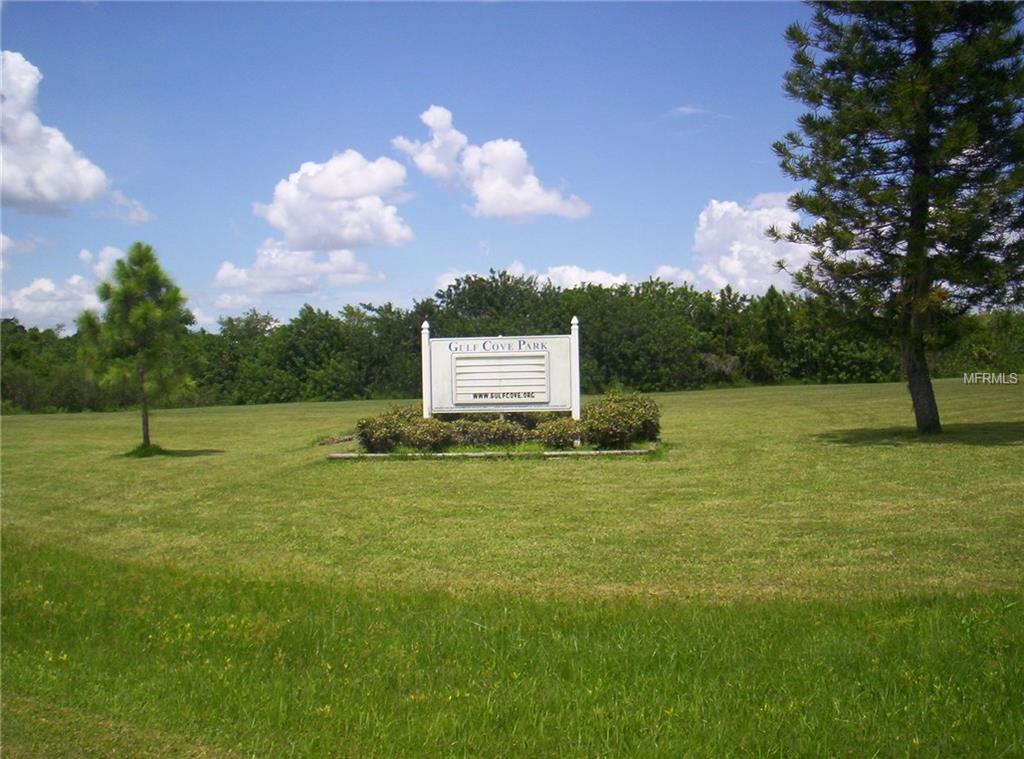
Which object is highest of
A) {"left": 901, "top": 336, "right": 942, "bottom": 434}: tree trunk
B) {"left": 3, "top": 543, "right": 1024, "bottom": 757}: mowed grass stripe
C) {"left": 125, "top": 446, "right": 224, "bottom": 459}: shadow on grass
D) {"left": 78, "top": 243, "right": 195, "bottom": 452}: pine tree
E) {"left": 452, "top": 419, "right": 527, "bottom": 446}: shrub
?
{"left": 78, "top": 243, "right": 195, "bottom": 452}: pine tree

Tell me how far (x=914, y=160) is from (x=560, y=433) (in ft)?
27.5

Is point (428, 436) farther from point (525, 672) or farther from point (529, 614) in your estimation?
point (525, 672)

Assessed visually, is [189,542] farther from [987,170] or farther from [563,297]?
[563,297]

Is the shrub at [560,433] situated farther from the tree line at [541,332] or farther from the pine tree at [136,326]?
the tree line at [541,332]

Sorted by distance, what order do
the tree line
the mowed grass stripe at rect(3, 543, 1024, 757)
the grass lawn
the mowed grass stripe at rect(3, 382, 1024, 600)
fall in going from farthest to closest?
1. the tree line
2. the mowed grass stripe at rect(3, 382, 1024, 600)
3. the grass lawn
4. the mowed grass stripe at rect(3, 543, 1024, 757)

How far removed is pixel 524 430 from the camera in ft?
60.1

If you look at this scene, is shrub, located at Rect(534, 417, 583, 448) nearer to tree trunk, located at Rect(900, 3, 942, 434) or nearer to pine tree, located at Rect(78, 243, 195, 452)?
tree trunk, located at Rect(900, 3, 942, 434)

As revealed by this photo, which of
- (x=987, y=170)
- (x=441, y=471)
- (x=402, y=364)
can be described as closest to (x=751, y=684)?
(x=441, y=471)

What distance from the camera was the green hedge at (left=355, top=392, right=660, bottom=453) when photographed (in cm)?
1755

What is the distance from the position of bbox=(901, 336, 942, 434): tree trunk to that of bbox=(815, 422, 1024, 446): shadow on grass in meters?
0.25

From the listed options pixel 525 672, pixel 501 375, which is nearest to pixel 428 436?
pixel 501 375

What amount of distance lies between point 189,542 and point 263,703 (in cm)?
582

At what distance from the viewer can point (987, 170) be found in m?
17.6

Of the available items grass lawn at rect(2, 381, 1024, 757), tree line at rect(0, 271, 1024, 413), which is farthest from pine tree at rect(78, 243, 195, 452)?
tree line at rect(0, 271, 1024, 413)
